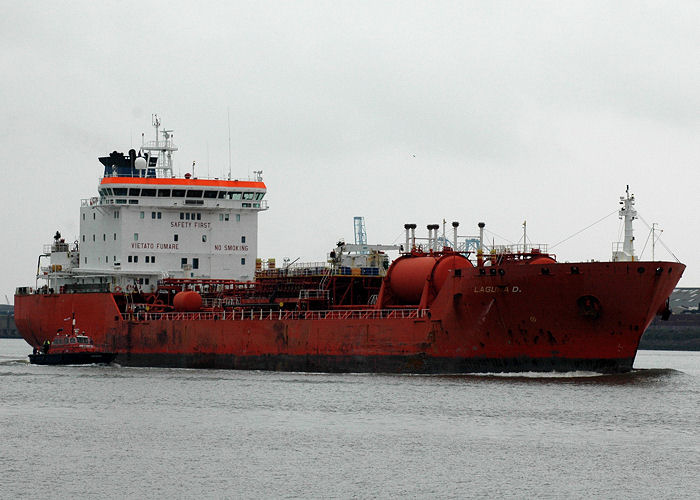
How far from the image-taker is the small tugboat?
161 ft

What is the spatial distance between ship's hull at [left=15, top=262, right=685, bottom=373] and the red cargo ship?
4 cm

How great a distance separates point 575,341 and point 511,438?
986cm

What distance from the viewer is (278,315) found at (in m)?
45.2

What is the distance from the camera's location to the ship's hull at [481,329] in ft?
116

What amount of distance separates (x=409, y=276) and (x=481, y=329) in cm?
406

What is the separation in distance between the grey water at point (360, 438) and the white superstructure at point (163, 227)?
1332 centimetres

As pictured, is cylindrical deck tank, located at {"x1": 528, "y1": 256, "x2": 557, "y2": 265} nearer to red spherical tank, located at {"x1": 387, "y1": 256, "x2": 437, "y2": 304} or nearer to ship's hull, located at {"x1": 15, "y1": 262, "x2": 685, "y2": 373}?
ship's hull, located at {"x1": 15, "y1": 262, "x2": 685, "y2": 373}

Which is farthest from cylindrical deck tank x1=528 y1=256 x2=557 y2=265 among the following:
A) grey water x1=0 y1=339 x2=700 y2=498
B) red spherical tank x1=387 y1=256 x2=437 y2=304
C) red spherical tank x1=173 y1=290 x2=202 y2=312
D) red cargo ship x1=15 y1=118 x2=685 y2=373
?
red spherical tank x1=173 y1=290 x2=202 y2=312

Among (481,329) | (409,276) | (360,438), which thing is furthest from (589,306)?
(360,438)

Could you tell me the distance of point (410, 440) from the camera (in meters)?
26.9

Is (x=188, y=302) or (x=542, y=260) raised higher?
(x=542, y=260)

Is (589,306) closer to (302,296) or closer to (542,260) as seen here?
(542,260)

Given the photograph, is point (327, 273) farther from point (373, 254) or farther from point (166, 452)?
point (166, 452)

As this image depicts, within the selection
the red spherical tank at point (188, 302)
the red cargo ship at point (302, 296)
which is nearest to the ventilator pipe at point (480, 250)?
the red cargo ship at point (302, 296)
